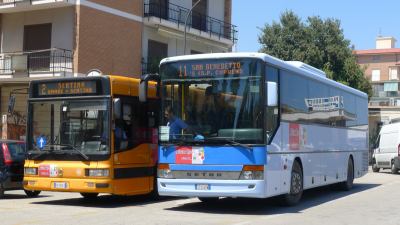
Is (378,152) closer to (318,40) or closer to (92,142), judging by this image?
(318,40)

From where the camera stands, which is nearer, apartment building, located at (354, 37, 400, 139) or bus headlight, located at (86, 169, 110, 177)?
bus headlight, located at (86, 169, 110, 177)

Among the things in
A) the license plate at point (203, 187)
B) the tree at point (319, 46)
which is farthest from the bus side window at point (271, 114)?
the tree at point (319, 46)

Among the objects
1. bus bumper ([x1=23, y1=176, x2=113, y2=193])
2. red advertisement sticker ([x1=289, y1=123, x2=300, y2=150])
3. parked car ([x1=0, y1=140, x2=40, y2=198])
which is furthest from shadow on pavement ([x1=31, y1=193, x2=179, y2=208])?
red advertisement sticker ([x1=289, y1=123, x2=300, y2=150])

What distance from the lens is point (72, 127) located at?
13.4 meters

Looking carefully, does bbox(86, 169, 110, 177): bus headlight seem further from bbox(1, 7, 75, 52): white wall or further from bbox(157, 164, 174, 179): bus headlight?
bbox(1, 7, 75, 52): white wall

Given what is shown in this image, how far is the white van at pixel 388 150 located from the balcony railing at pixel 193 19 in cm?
1150

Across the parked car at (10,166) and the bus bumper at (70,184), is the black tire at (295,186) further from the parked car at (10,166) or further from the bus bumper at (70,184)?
the parked car at (10,166)

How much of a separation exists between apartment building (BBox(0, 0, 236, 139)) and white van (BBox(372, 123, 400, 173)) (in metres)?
11.8

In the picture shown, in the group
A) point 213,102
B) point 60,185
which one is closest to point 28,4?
point 60,185

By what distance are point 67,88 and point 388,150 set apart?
21.8m

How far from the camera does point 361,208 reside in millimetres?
13648

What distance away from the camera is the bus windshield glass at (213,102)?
11.9 metres

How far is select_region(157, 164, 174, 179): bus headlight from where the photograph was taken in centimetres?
1252

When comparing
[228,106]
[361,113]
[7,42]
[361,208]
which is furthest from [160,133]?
[7,42]
